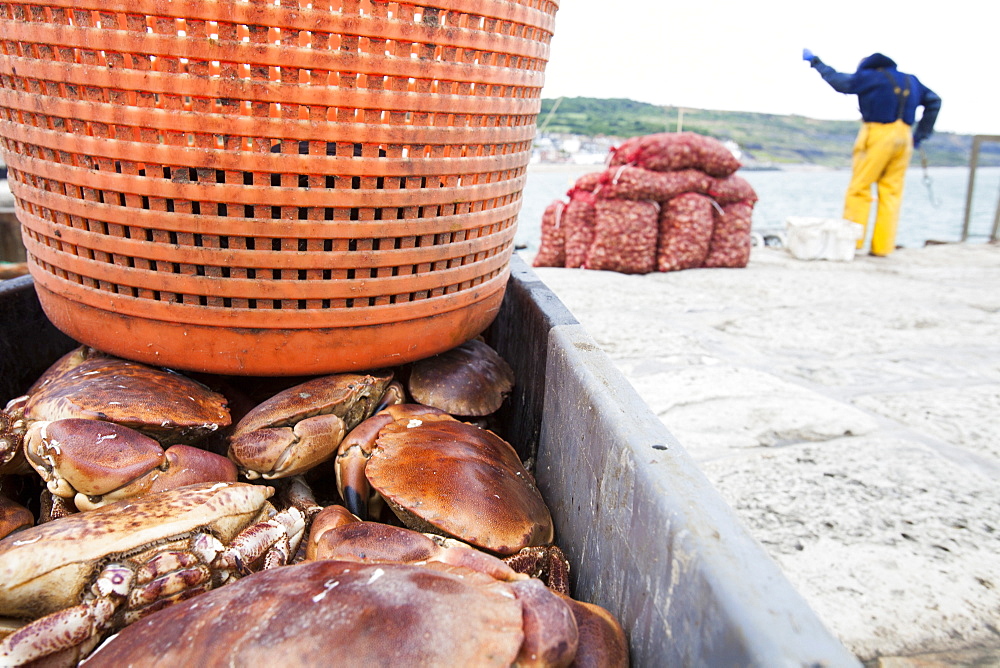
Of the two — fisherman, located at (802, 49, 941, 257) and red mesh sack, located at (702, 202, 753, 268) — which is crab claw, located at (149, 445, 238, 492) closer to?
red mesh sack, located at (702, 202, 753, 268)

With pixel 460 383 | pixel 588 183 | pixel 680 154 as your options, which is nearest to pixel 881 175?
pixel 680 154

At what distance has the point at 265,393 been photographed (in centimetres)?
190

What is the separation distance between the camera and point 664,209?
6.73m

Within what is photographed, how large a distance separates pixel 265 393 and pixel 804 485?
1.71 meters

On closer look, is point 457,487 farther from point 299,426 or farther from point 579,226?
point 579,226

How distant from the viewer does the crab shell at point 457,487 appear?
1392 mm

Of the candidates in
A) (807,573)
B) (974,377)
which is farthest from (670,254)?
(807,573)

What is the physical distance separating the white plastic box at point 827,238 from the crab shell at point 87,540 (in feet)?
25.2

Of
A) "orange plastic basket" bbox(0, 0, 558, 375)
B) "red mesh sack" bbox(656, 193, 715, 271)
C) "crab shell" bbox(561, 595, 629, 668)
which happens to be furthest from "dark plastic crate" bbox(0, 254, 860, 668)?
"red mesh sack" bbox(656, 193, 715, 271)

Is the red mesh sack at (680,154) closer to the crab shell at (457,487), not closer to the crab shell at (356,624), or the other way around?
the crab shell at (457,487)

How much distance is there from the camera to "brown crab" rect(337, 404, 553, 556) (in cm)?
140

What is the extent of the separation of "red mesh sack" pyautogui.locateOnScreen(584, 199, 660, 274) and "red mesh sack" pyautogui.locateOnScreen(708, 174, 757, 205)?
24.4 inches

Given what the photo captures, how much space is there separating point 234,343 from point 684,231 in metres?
5.67

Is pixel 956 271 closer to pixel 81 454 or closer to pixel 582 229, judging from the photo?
pixel 582 229
